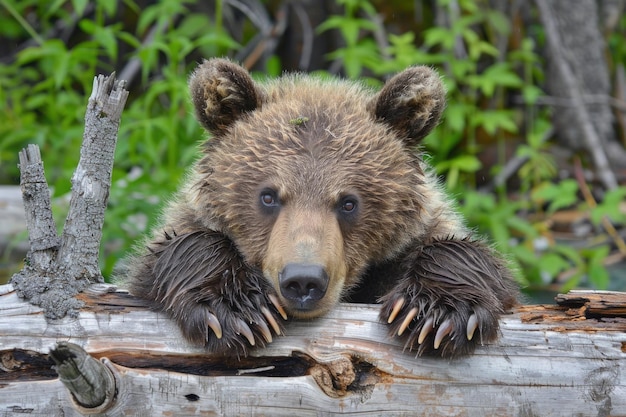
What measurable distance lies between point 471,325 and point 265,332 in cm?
83

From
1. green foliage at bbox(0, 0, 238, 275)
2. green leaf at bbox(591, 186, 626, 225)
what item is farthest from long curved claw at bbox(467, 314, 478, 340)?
green leaf at bbox(591, 186, 626, 225)

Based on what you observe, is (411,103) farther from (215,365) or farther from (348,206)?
(215,365)

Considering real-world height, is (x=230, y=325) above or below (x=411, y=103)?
below

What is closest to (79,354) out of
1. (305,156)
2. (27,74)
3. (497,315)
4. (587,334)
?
(305,156)

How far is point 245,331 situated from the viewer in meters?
3.31

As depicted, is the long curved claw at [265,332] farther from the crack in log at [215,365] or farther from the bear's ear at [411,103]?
the bear's ear at [411,103]

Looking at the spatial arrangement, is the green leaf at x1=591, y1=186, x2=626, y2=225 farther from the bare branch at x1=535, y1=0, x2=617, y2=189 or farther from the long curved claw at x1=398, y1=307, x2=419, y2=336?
the long curved claw at x1=398, y1=307, x2=419, y2=336

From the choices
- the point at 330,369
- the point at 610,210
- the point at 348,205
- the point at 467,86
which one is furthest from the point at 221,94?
the point at 467,86

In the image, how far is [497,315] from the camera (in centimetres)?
343

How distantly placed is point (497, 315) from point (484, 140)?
5834mm

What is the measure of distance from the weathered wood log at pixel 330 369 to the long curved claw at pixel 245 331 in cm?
9

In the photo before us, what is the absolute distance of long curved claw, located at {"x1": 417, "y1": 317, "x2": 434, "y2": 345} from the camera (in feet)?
10.8

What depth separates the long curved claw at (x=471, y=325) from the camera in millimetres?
3332

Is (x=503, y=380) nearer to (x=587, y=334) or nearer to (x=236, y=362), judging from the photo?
(x=587, y=334)
